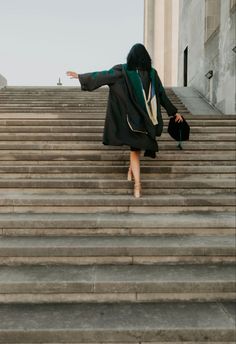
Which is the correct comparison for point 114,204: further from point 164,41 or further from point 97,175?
point 164,41

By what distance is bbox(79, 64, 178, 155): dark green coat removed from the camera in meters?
4.05

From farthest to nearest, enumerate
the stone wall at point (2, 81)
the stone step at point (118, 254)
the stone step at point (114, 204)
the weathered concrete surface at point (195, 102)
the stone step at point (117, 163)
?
the stone wall at point (2, 81) < the weathered concrete surface at point (195, 102) < the stone step at point (117, 163) < the stone step at point (114, 204) < the stone step at point (118, 254)

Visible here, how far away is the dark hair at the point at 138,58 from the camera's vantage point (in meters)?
3.97

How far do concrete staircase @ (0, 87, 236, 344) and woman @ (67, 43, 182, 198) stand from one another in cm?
59

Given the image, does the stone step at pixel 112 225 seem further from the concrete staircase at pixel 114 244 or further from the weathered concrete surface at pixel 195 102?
the weathered concrete surface at pixel 195 102

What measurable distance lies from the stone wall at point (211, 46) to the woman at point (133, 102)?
518 cm

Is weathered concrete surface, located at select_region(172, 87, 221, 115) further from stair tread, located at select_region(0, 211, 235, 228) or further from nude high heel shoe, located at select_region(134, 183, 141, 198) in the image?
stair tread, located at select_region(0, 211, 235, 228)

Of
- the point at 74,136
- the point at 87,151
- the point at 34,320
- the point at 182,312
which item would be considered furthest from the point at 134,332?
the point at 74,136

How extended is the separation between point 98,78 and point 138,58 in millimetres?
543

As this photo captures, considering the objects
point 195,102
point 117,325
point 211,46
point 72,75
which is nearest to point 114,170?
point 72,75

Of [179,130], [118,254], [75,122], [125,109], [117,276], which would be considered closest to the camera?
[117,276]

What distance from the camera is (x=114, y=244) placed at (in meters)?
3.13

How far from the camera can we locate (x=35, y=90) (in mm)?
11305

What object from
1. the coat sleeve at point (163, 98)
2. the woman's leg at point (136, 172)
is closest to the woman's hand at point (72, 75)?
the coat sleeve at point (163, 98)
